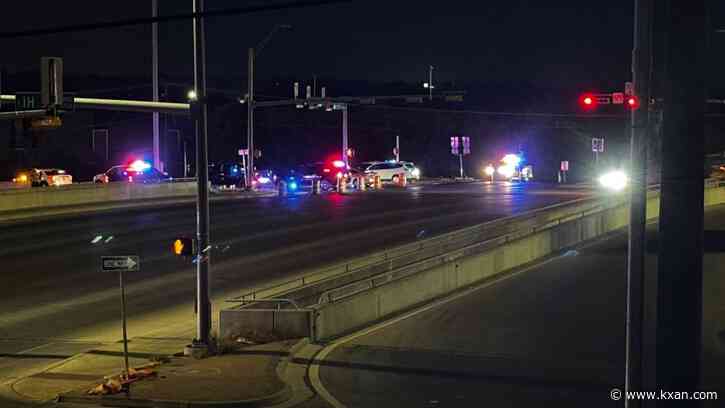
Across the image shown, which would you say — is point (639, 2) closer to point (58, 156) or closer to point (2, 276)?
point (2, 276)

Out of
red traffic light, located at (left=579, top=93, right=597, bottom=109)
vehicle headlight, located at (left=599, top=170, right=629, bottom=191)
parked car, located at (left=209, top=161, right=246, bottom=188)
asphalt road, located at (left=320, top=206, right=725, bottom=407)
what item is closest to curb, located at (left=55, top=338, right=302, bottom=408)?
asphalt road, located at (left=320, top=206, right=725, bottom=407)

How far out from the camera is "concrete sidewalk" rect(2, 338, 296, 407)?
11.7 m

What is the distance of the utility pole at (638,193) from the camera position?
8055 mm

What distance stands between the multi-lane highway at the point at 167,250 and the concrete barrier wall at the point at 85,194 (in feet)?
12.9

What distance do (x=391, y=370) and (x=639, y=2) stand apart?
22.9 ft

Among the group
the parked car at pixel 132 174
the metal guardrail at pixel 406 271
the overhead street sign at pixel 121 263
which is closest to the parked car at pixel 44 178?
the parked car at pixel 132 174

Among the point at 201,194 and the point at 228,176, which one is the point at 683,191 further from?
the point at 228,176

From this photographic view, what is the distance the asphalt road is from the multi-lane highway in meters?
4.21

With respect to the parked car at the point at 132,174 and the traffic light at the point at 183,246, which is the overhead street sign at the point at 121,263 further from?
the parked car at the point at 132,174

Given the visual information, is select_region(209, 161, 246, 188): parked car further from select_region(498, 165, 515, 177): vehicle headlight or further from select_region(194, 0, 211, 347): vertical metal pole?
select_region(194, 0, 211, 347): vertical metal pole

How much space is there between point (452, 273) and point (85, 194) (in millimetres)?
25725

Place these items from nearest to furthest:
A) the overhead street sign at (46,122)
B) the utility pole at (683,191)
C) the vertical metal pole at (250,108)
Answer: the utility pole at (683,191) → the overhead street sign at (46,122) → the vertical metal pole at (250,108)

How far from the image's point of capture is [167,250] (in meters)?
27.6

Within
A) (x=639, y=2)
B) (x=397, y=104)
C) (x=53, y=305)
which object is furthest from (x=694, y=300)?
(x=397, y=104)
